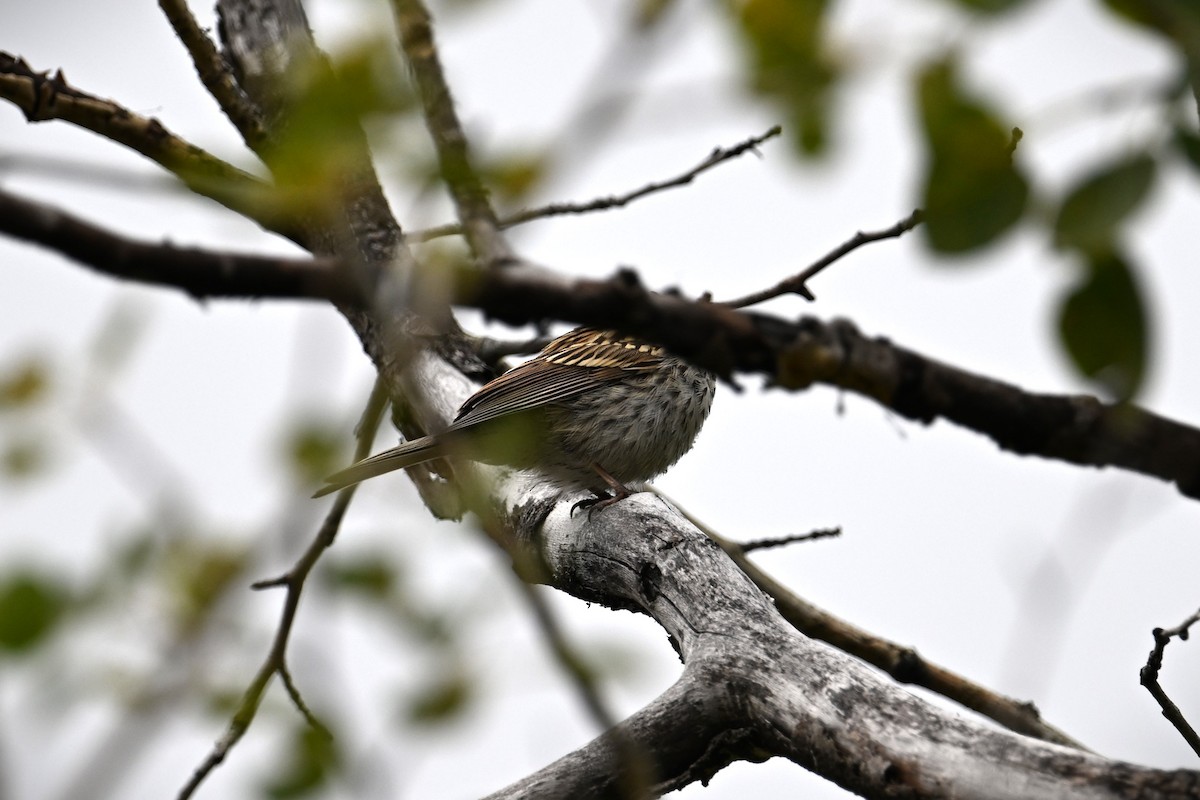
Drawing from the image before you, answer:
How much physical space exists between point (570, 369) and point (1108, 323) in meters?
5.31

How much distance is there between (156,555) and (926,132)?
1.40 metres

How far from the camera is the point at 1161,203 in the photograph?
1.04m

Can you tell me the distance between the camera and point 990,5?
3.52ft

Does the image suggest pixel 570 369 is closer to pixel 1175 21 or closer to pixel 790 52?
pixel 790 52

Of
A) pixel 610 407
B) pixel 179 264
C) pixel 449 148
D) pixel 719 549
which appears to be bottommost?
pixel 179 264

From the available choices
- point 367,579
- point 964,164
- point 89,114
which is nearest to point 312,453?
point 367,579

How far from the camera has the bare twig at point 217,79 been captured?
5.05 metres

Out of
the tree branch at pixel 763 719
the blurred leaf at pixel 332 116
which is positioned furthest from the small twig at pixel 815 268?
the blurred leaf at pixel 332 116

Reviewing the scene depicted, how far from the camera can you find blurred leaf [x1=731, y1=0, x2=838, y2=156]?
4.17 feet

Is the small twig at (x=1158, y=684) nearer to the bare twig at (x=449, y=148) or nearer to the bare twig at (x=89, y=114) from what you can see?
the bare twig at (x=449, y=148)

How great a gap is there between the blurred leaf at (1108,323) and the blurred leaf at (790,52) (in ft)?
1.26

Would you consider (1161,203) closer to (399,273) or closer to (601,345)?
(399,273)

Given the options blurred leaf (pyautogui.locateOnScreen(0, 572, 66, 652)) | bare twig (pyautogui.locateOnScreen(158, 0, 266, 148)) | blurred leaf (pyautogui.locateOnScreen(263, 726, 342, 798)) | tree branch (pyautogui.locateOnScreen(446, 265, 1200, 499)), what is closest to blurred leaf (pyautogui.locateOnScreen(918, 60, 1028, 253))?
tree branch (pyautogui.locateOnScreen(446, 265, 1200, 499))

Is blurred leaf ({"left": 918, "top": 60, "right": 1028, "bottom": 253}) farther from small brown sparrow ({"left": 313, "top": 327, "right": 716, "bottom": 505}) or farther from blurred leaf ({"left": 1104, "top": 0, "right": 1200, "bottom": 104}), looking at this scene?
small brown sparrow ({"left": 313, "top": 327, "right": 716, "bottom": 505})
